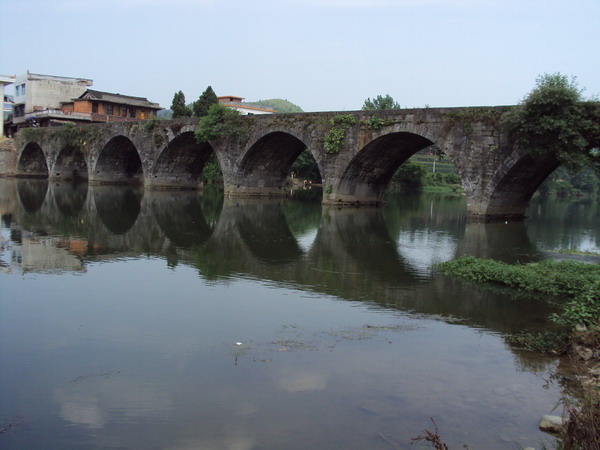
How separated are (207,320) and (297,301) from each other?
1880 millimetres

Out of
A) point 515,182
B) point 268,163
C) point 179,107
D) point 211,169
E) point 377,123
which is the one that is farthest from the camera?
point 179,107

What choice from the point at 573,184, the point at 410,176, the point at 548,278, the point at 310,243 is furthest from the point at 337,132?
the point at 573,184

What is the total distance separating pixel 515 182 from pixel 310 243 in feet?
34.3

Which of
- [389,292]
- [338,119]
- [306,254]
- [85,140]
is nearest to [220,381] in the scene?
[389,292]

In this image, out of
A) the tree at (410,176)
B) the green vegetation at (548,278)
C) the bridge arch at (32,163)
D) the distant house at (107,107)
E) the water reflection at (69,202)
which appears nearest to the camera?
the green vegetation at (548,278)

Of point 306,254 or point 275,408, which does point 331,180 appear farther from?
point 275,408

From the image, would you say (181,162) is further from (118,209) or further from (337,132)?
(337,132)

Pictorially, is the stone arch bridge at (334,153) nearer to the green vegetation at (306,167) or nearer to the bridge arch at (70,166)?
the bridge arch at (70,166)

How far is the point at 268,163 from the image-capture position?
34.7 metres

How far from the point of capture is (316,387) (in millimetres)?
6438

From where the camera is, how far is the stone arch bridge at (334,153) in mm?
22938

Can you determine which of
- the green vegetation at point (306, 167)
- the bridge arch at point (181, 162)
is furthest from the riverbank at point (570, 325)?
the green vegetation at point (306, 167)

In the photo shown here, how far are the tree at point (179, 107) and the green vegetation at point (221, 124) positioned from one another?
19811mm

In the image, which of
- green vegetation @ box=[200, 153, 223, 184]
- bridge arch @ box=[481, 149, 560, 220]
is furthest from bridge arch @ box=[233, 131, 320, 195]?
green vegetation @ box=[200, 153, 223, 184]
